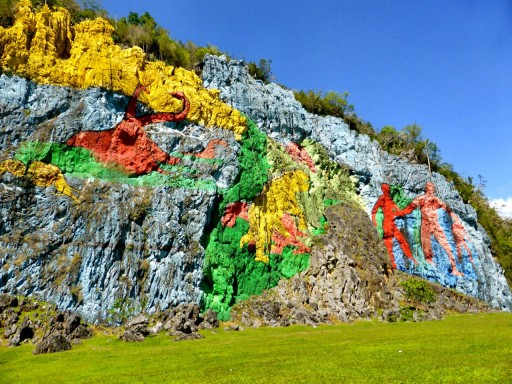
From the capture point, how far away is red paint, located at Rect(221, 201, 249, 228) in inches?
1628

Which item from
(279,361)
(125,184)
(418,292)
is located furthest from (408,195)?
(279,361)

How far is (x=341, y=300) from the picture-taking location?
42.7 m

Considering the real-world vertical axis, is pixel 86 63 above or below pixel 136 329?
above

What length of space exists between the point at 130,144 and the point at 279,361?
2706cm

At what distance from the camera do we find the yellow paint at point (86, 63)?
117 feet

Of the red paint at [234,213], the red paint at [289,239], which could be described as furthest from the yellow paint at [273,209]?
the red paint at [234,213]

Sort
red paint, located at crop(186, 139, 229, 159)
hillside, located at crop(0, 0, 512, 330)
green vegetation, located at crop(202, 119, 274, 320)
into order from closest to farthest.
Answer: hillside, located at crop(0, 0, 512, 330) < green vegetation, located at crop(202, 119, 274, 320) < red paint, located at crop(186, 139, 229, 159)

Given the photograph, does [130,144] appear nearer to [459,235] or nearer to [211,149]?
[211,149]

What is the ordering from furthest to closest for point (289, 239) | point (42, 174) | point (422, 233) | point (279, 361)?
point (422, 233)
point (289, 239)
point (42, 174)
point (279, 361)

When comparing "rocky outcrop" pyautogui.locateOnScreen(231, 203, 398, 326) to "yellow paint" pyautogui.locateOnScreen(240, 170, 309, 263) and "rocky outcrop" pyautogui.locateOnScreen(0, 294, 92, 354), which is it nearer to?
"yellow paint" pyautogui.locateOnScreen(240, 170, 309, 263)

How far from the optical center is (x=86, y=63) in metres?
38.2

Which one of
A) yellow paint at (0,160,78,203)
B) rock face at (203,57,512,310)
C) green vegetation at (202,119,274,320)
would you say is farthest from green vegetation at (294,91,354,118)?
yellow paint at (0,160,78,203)

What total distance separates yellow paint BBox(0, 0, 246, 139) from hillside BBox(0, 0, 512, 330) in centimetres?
13

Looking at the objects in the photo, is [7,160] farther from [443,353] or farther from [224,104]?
[443,353]
